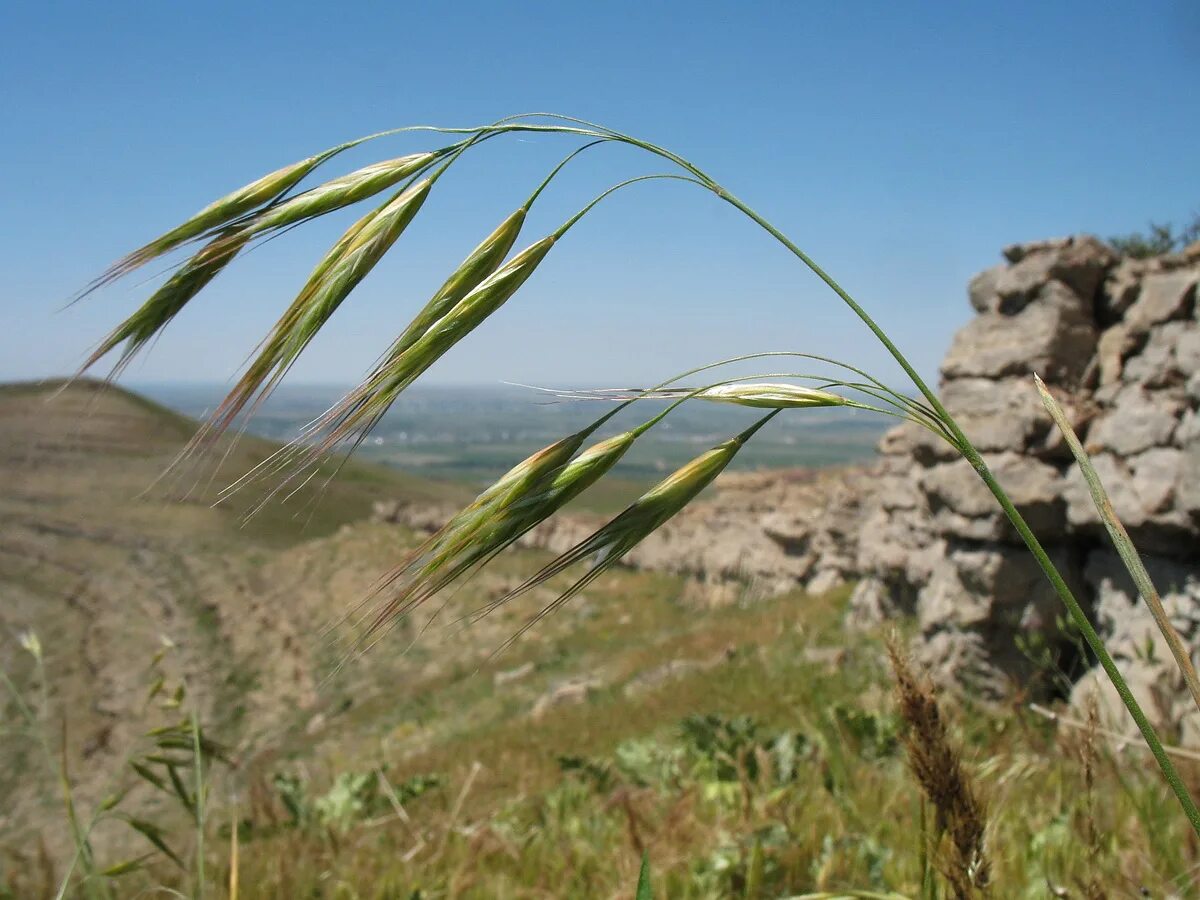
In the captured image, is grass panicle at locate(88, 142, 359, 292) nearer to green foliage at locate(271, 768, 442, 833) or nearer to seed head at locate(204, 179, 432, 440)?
seed head at locate(204, 179, 432, 440)

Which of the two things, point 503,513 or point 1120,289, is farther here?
point 1120,289

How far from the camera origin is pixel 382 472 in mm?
47094

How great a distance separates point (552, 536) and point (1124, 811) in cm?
2483

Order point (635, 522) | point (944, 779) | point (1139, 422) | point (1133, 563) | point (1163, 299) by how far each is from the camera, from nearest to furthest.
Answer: point (1133, 563) → point (635, 522) → point (944, 779) → point (1139, 422) → point (1163, 299)

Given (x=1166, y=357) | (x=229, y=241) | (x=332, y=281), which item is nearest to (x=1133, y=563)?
(x=332, y=281)

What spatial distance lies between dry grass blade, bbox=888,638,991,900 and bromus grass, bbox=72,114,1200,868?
32cm

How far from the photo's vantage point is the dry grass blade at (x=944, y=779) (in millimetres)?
1310

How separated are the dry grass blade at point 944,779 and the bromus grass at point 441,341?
0.32 meters

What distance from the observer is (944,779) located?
1.33 meters

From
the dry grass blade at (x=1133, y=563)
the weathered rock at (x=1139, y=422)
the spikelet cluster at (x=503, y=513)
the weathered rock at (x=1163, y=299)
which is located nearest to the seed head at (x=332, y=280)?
the spikelet cluster at (x=503, y=513)

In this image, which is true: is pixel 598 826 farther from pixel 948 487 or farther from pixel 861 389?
pixel 948 487

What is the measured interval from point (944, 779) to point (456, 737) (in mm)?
12483

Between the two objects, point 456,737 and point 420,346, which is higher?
point 420,346

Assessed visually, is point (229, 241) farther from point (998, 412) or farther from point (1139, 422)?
point (998, 412)
